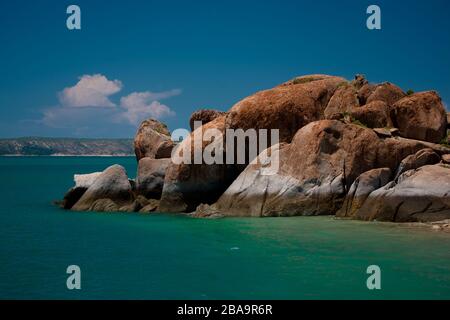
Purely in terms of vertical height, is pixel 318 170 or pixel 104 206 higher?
pixel 318 170

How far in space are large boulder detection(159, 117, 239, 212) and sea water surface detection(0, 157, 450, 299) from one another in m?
4.22

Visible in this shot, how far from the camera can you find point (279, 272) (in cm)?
1599

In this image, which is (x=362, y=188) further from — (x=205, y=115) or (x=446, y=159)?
(x=205, y=115)

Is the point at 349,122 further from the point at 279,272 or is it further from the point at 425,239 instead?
the point at 279,272

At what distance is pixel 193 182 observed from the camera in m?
31.5

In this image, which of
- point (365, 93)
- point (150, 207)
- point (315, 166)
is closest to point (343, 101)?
point (365, 93)

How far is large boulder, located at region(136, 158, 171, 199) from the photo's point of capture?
1344 inches

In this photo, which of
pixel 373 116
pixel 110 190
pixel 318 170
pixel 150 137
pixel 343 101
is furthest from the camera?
pixel 150 137

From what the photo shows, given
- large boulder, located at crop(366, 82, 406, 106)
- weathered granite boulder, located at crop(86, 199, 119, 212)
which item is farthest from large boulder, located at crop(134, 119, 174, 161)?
large boulder, located at crop(366, 82, 406, 106)

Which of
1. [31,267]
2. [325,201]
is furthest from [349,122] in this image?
[31,267]

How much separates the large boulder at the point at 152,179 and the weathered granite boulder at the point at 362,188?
1234 cm

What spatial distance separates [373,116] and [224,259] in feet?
51.1

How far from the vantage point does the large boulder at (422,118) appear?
29016 mm

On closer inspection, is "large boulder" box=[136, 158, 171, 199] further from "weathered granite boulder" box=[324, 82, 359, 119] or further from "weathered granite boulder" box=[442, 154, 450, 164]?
"weathered granite boulder" box=[442, 154, 450, 164]
